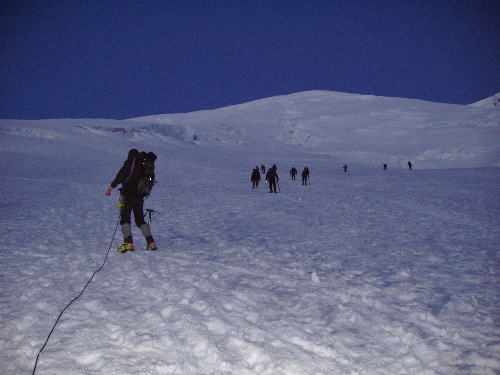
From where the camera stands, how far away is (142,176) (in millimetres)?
5469

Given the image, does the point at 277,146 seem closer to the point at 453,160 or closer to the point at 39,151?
the point at 453,160

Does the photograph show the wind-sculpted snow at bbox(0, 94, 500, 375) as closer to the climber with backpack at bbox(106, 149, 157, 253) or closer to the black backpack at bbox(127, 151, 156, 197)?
the climber with backpack at bbox(106, 149, 157, 253)

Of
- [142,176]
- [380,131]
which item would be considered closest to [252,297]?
[142,176]

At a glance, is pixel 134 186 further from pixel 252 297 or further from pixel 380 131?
pixel 380 131

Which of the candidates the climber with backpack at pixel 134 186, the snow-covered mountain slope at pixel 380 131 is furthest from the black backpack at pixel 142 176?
the snow-covered mountain slope at pixel 380 131

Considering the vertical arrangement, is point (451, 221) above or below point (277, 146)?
below

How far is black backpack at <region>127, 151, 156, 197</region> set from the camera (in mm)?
5430

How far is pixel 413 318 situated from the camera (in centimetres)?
322

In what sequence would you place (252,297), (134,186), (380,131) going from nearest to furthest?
(252,297), (134,186), (380,131)

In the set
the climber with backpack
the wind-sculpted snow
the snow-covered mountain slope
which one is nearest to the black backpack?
the climber with backpack

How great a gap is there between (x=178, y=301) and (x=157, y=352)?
0.88 meters

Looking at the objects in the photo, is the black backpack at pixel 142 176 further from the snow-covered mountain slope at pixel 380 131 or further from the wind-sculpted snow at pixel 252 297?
the snow-covered mountain slope at pixel 380 131

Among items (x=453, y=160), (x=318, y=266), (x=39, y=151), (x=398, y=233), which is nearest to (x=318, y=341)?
(x=318, y=266)

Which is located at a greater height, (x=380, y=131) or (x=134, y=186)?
→ (x=380, y=131)
